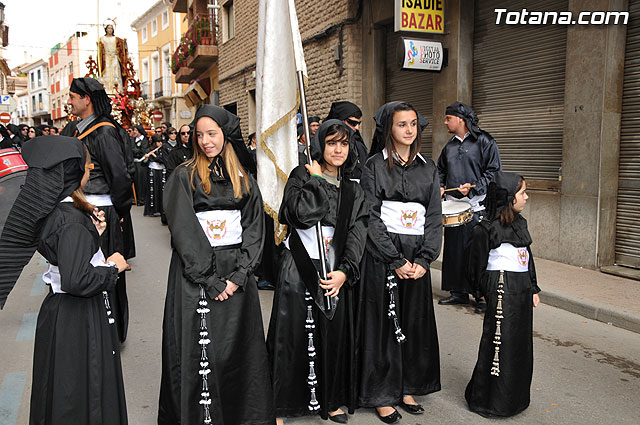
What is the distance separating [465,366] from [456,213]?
1560mm

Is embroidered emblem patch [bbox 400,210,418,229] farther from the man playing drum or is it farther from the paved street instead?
the man playing drum

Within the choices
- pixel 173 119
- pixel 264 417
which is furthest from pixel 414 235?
pixel 173 119

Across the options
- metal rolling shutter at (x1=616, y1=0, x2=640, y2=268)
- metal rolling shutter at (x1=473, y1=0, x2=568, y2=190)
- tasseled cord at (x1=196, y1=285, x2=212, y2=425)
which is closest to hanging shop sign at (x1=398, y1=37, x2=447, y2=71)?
metal rolling shutter at (x1=473, y1=0, x2=568, y2=190)

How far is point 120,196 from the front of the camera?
5234 mm

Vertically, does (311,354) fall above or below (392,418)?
A: above

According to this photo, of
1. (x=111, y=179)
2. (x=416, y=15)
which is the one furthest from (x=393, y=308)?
(x=416, y=15)

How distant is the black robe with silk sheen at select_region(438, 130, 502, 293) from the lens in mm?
6555

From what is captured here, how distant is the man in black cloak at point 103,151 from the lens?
511cm

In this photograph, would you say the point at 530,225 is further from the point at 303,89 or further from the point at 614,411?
the point at 303,89

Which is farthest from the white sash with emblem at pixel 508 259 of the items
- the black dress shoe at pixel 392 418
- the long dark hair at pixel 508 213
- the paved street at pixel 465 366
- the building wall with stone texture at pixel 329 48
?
the building wall with stone texture at pixel 329 48

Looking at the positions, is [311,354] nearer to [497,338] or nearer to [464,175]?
[497,338]

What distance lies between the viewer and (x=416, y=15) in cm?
1050

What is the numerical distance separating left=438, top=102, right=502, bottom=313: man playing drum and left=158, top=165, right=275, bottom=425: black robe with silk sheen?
11.8 ft

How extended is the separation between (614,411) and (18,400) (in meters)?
4.20
